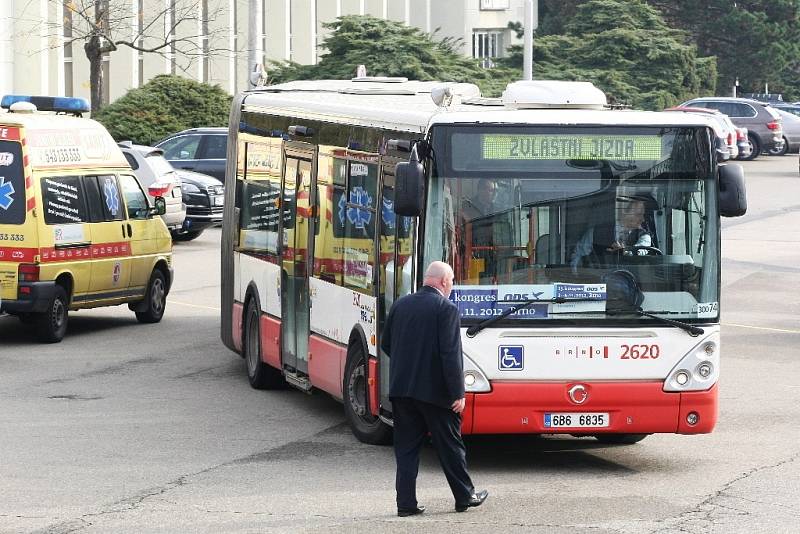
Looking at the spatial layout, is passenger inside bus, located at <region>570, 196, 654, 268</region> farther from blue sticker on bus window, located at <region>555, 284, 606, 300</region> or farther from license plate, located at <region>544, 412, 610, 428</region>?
license plate, located at <region>544, 412, 610, 428</region>

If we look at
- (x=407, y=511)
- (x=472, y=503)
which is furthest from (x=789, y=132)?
(x=407, y=511)

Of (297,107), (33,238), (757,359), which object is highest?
(297,107)

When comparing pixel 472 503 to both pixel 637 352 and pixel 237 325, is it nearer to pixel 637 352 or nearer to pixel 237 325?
A: pixel 637 352

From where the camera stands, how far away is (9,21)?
139 ft

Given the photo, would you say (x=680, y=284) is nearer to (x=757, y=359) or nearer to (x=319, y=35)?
(x=757, y=359)

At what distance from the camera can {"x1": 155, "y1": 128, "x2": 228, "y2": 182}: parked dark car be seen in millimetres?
33844

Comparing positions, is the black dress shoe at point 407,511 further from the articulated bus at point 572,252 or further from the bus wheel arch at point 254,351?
the bus wheel arch at point 254,351

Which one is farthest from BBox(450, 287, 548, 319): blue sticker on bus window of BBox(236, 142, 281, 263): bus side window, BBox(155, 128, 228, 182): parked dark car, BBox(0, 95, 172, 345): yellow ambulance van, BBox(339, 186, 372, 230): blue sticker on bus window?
BBox(155, 128, 228, 182): parked dark car

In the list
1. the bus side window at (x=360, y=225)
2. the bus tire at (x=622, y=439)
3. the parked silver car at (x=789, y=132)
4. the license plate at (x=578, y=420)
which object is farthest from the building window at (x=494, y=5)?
the license plate at (x=578, y=420)

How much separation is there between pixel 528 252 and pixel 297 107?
13.2 ft

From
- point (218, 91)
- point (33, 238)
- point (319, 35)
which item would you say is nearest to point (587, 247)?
point (33, 238)

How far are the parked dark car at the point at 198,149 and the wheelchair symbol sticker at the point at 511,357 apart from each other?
23250 mm

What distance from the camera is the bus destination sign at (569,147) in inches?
439

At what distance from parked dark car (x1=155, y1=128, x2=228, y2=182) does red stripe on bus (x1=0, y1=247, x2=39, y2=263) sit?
16.2m
